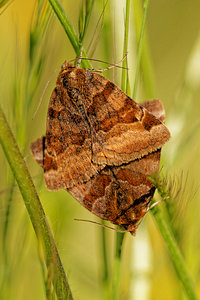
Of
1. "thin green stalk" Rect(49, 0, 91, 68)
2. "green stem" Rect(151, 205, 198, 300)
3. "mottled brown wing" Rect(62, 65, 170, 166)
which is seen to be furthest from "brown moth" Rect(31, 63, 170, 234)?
"thin green stalk" Rect(49, 0, 91, 68)

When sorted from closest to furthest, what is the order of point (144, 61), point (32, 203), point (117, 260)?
point (32, 203) → point (117, 260) → point (144, 61)

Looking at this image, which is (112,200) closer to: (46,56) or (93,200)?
(93,200)

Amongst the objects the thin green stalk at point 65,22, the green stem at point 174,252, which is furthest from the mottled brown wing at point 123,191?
the thin green stalk at point 65,22

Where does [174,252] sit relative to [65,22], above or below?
below

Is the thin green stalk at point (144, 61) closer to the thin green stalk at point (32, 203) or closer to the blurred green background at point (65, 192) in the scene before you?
the blurred green background at point (65, 192)

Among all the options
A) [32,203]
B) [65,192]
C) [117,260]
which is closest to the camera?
[32,203]

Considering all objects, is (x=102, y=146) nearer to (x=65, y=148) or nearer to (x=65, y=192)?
(x=65, y=148)

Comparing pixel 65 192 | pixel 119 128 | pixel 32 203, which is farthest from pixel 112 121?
pixel 32 203
